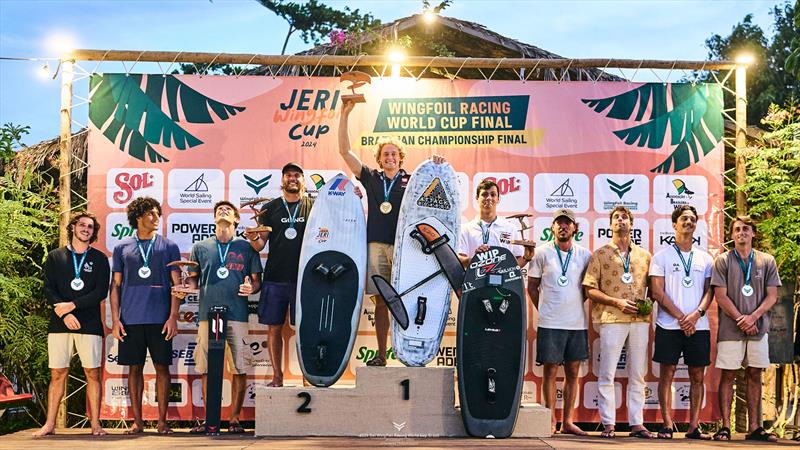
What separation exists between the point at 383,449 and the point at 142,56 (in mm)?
4019

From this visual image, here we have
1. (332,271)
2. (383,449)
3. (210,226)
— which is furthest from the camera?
(210,226)

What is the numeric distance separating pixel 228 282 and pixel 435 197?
1700 millimetres

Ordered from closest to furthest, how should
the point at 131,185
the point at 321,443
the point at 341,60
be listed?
the point at 321,443 < the point at 131,185 < the point at 341,60

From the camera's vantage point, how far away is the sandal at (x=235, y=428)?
6.22 meters

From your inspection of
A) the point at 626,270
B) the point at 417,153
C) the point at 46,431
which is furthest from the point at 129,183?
the point at 626,270

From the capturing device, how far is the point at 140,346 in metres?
6.20

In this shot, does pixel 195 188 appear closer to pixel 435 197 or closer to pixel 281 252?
pixel 281 252

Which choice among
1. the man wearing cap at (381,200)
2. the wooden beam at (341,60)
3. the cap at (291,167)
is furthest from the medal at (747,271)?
the cap at (291,167)

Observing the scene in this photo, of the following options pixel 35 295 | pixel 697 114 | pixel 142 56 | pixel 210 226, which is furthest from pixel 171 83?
pixel 697 114

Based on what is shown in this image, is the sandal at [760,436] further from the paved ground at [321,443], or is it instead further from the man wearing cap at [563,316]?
the man wearing cap at [563,316]

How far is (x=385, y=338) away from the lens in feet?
20.1

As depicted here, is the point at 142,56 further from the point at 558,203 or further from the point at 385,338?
the point at 558,203

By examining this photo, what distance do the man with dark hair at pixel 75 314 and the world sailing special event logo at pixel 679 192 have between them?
180 inches

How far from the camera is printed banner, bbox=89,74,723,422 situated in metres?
6.75
